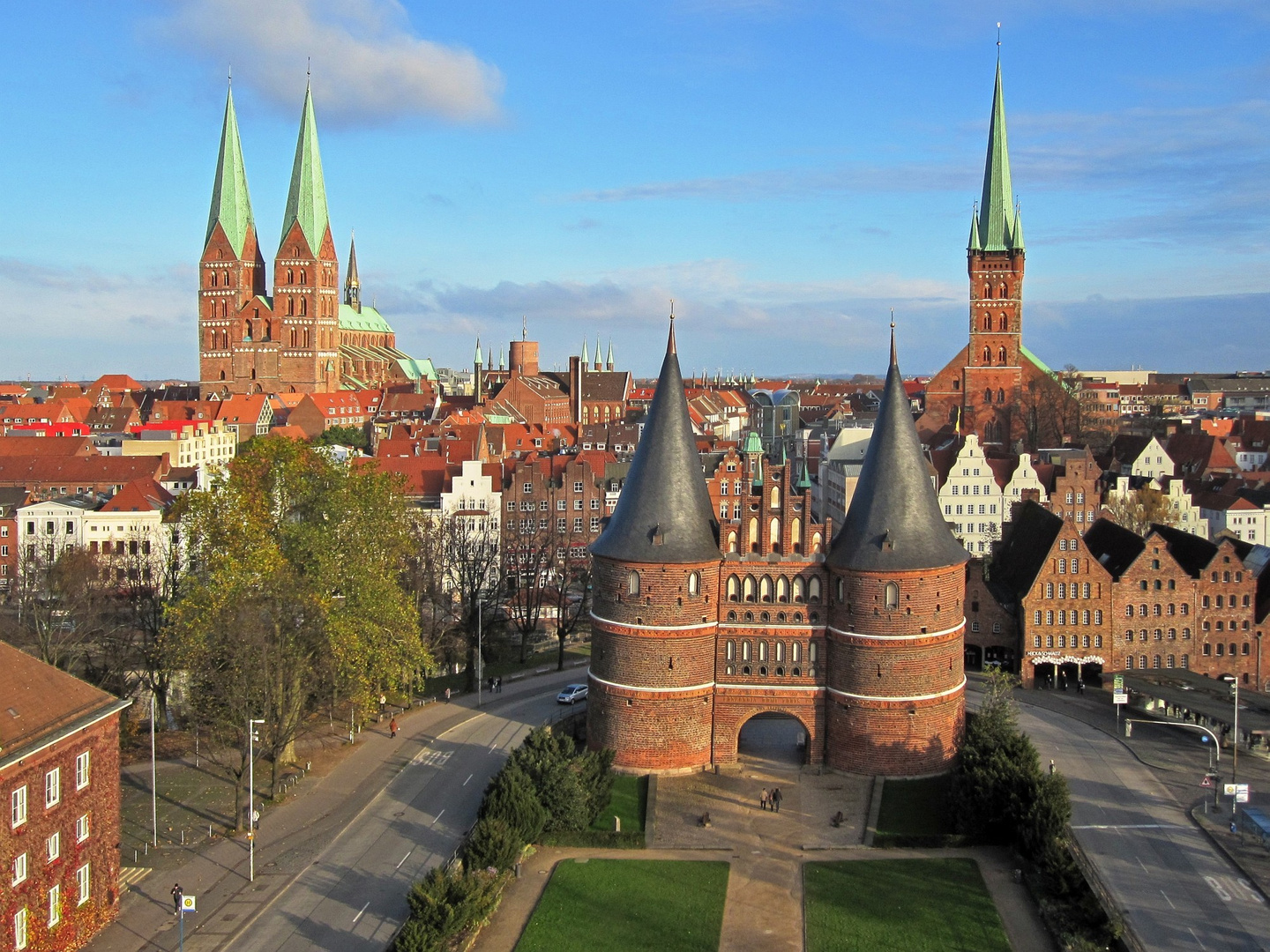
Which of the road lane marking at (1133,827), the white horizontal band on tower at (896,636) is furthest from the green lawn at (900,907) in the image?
the white horizontal band on tower at (896,636)

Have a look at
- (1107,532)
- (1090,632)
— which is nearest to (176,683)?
(1090,632)

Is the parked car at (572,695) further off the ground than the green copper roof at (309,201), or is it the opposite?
the green copper roof at (309,201)

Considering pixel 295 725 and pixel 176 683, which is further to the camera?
pixel 176 683

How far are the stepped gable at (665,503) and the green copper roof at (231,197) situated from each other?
12955cm

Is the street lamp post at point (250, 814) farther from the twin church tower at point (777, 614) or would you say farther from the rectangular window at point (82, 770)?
the twin church tower at point (777, 614)

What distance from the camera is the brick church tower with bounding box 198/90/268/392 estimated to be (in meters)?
167

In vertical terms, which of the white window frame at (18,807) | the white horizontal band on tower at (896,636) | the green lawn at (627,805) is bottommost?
the green lawn at (627,805)

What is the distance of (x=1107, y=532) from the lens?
68.1 meters

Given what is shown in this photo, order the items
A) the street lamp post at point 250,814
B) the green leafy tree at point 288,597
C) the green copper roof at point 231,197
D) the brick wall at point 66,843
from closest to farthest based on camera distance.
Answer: the brick wall at point 66,843 < the street lamp post at point 250,814 < the green leafy tree at point 288,597 < the green copper roof at point 231,197

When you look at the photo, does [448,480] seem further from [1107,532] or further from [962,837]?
[962,837]

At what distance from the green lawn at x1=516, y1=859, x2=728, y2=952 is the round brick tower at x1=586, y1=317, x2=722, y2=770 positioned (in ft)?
24.4

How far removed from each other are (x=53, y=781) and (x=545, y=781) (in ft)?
48.6

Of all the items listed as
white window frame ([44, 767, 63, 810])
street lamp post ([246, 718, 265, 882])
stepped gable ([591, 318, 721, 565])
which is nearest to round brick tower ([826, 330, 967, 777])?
stepped gable ([591, 318, 721, 565])

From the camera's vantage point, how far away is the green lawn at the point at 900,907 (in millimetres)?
33656
